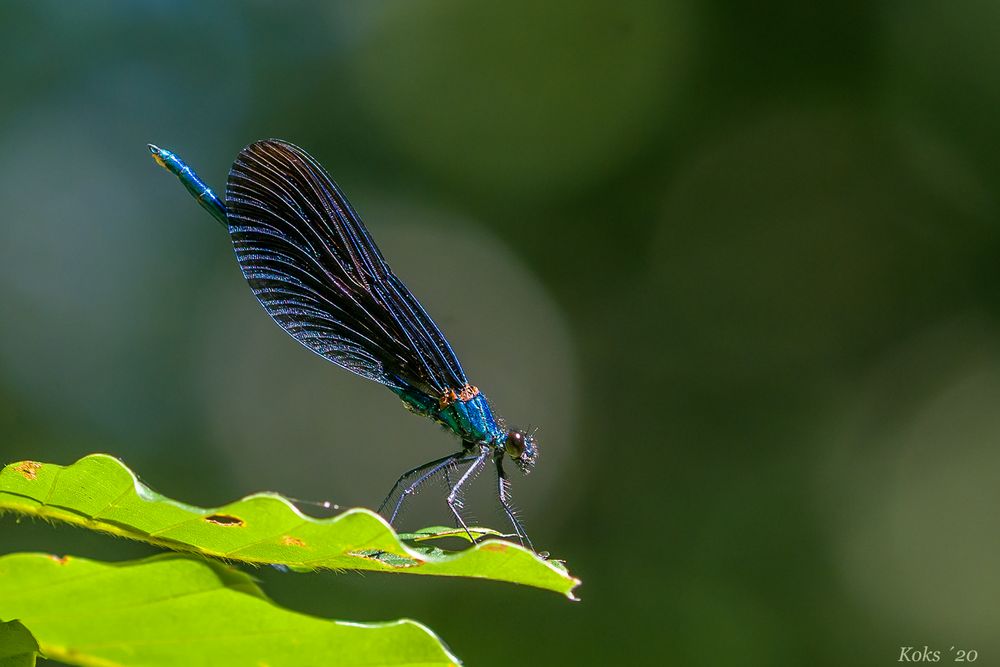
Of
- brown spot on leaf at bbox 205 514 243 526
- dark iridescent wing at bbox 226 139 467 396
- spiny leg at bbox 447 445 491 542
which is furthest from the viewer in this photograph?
dark iridescent wing at bbox 226 139 467 396

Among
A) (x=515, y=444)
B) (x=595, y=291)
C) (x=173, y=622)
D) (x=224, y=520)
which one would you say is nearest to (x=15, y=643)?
(x=173, y=622)

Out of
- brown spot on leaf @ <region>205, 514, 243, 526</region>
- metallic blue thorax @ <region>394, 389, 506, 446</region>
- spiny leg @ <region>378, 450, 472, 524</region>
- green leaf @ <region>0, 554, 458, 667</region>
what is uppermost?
metallic blue thorax @ <region>394, 389, 506, 446</region>

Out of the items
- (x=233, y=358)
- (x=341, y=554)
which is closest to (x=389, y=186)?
(x=233, y=358)

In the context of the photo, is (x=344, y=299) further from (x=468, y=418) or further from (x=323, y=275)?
→ (x=468, y=418)

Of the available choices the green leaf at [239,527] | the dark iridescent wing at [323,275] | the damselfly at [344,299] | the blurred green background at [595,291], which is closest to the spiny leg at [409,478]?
the damselfly at [344,299]

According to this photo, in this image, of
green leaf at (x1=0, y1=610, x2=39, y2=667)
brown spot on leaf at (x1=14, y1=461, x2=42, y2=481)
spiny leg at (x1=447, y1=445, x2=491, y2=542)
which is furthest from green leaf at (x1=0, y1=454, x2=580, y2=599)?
spiny leg at (x1=447, y1=445, x2=491, y2=542)

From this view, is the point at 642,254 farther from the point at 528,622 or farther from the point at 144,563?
the point at 144,563

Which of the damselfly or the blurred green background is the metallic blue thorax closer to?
the damselfly
